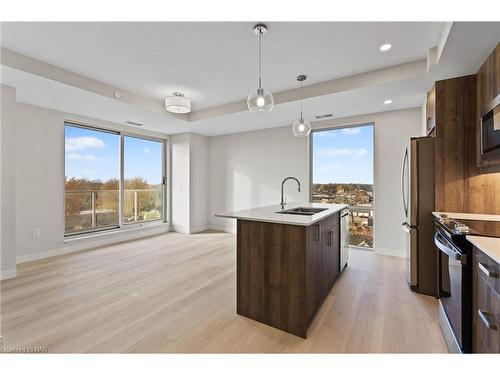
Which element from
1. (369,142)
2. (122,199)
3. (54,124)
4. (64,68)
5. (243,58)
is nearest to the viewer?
(243,58)

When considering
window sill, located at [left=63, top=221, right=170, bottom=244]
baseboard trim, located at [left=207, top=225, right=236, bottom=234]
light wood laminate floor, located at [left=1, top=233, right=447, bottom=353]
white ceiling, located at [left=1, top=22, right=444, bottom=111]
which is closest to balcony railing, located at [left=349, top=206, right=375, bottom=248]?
light wood laminate floor, located at [left=1, top=233, right=447, bottom=353]

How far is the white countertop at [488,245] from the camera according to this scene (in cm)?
114

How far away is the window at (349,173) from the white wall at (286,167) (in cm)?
16

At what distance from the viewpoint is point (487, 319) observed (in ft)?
3.99

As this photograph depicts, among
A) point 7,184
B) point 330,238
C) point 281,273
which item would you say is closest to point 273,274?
point 281,273

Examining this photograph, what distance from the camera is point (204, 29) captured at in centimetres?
217

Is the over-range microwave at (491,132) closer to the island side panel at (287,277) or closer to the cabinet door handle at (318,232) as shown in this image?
the cabinet door handle at (318,232)

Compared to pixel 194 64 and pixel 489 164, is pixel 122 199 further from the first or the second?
pixel 489 164

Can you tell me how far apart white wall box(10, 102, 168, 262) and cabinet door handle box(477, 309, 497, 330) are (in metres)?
5.48

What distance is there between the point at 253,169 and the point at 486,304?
15.6 ft

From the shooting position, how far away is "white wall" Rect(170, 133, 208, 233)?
5879 mm

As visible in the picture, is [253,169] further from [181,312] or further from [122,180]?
[181,312]
